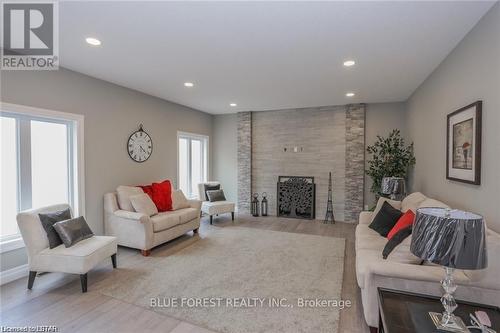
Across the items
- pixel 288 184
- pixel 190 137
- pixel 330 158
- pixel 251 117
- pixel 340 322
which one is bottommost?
pixel 340 322

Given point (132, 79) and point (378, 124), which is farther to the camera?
point (378, 124)

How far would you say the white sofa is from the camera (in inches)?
152

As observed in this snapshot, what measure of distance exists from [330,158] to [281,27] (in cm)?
421

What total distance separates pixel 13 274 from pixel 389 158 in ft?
19.6

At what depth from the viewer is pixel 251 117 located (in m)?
6.87

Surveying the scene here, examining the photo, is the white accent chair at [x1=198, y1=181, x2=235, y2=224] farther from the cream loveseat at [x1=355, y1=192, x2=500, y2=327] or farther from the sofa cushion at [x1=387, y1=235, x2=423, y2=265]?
the sofa cushion at [x1=387, y1=235, x2=423, y2=265]

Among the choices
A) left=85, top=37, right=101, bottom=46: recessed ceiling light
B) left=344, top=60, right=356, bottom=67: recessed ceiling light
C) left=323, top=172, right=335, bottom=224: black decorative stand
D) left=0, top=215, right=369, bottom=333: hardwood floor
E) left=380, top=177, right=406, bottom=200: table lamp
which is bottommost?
left=0, top=215, right=369, bottom=333: hardwood floor

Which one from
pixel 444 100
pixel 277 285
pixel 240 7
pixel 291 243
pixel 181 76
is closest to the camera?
pixel 240 7

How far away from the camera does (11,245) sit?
313 cm

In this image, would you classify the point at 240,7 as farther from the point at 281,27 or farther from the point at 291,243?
the point at 291,243

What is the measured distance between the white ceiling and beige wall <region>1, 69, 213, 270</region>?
292mm

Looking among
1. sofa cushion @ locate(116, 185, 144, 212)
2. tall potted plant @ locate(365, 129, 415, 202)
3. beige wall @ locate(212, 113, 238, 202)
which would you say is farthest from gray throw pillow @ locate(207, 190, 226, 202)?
tall potted plant @ locate(365, 129, 415, 202)

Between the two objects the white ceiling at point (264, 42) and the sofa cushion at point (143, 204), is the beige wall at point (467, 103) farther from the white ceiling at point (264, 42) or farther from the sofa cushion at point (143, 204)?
the sofa cushion at point (143, 204)

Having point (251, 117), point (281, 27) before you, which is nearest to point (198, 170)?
point (251, 117)
